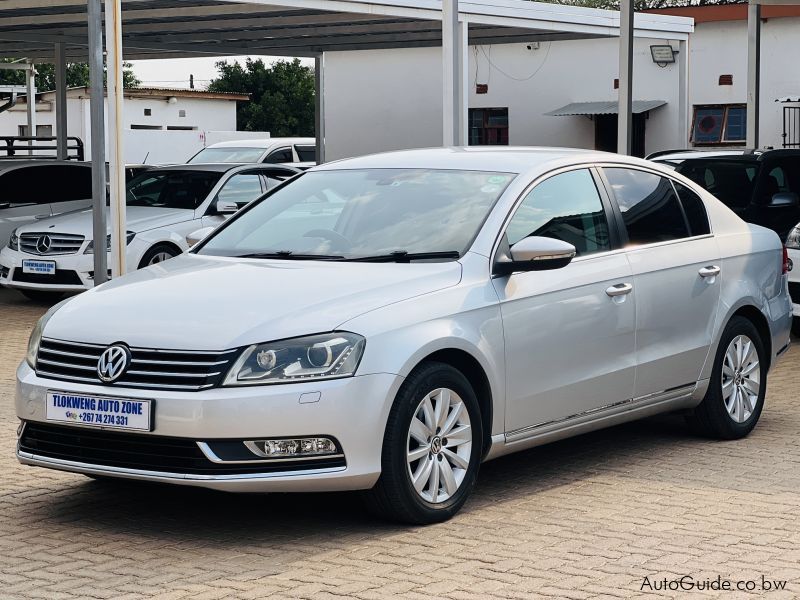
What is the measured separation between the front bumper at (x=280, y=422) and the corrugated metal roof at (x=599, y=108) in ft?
76.4

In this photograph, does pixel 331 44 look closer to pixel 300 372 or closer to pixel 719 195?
pixel 719 195

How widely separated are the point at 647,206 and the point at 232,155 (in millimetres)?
20040

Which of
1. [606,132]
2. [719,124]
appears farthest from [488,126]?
[719,124]

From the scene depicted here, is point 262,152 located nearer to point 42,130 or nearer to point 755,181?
point 755,181

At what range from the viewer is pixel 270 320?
570cm

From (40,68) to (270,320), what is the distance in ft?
218

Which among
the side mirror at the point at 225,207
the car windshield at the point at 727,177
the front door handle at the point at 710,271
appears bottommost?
the front door handle at the point at 710,271

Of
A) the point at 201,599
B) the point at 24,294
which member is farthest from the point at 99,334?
the point at 24,294

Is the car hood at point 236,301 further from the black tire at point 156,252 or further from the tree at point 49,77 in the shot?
the tree at point 49,77

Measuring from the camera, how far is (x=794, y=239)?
39.9ft

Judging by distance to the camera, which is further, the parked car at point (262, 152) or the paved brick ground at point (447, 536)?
the parked car at point (262, 152)

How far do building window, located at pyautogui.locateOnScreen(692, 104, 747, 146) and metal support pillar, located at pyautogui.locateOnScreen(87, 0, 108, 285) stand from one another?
57.7 ft

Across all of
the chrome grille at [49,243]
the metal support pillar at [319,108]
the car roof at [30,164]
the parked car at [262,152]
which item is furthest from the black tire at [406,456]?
the parked car at [262,152]

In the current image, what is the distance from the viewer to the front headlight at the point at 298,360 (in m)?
5.56
